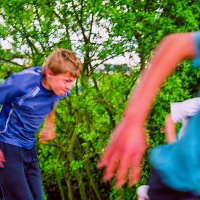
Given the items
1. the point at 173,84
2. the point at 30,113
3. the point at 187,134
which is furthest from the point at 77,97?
the point at 187,134

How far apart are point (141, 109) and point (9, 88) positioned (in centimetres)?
255

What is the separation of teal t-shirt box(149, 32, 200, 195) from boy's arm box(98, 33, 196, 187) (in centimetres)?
13

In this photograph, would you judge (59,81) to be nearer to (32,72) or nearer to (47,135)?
(32,72)

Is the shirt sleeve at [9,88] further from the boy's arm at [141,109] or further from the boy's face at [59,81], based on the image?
the boy's arm at [141,109]

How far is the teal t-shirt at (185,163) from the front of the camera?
6.49 ft

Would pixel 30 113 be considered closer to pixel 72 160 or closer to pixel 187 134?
pixel 187 134

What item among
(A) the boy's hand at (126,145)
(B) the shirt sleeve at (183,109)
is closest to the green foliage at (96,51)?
(B) the shirt sleeve at (183,109)

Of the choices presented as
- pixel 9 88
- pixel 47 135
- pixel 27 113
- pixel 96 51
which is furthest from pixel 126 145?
pixel 96 51

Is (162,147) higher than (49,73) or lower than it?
lower

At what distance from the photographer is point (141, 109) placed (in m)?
1.77

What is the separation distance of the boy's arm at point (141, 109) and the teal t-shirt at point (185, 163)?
131 mm

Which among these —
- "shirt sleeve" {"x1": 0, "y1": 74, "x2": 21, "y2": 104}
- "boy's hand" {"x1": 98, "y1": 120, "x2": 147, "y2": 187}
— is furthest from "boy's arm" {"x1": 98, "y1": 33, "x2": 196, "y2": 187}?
"shirt sleeve" {"x1": 0, "y1": 74, "x2": 21, "y2": 104}

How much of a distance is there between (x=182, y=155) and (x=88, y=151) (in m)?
5.63

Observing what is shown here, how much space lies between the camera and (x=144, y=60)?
6.93m
